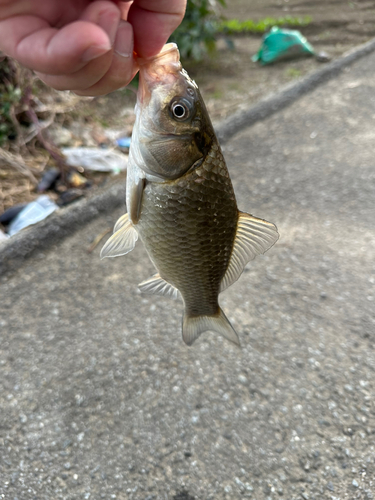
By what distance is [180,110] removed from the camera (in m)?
1.04

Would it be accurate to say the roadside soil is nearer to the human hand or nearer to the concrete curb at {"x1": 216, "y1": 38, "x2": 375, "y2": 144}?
the concrete curb at {"x1": 216, "y1": 38, "x2": 375, "y2": 144}

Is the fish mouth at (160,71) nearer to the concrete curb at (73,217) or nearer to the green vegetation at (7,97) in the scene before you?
the concrete curb at (73,217)

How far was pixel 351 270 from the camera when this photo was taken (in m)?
2.81

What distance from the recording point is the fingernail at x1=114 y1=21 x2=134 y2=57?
31.6 inches

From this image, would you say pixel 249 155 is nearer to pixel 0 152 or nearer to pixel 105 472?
pixel 0 152

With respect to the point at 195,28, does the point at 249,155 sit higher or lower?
lower

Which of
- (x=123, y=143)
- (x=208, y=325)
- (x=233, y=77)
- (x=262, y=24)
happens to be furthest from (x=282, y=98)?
(x=208, y=325)

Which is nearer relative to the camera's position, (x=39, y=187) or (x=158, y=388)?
(x=158, y=388)

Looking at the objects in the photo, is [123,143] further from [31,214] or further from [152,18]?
[152,18]

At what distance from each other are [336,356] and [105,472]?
1.25 metres

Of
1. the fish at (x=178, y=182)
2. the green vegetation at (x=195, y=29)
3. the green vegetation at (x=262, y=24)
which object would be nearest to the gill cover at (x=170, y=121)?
the fish at (x=178, y=182)

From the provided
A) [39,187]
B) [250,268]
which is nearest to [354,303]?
[250,268]

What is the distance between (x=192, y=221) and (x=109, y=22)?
1.56 feet

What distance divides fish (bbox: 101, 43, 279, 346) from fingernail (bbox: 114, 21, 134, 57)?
0.14 meters
